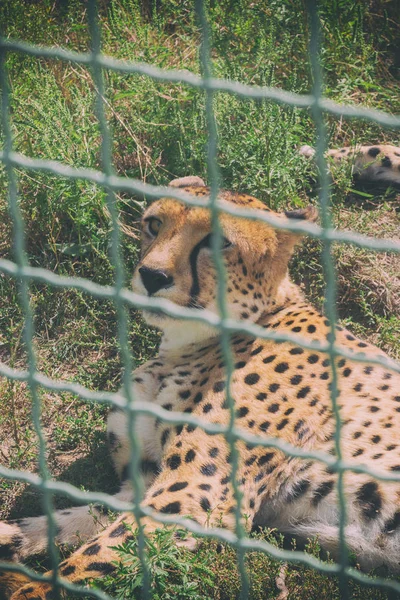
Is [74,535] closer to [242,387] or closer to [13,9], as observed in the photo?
[242,387]

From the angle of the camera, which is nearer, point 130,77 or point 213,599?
point 213,599

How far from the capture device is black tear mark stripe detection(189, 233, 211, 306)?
3635 millimetres

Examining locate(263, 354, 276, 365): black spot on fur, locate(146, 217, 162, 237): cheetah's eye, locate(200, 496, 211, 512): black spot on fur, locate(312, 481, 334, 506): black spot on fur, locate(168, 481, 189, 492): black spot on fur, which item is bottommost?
locate(312, 481, 334, 506): black spot on fur

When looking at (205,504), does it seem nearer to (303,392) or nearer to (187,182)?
(303,392)

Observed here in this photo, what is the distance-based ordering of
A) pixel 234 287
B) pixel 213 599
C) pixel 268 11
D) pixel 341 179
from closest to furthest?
1. pixel 213 599
2. pixel 234 287
3. pixel 341 179
4. pixel 268 11

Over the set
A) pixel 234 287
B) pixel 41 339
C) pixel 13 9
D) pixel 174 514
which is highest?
pixel 13 9

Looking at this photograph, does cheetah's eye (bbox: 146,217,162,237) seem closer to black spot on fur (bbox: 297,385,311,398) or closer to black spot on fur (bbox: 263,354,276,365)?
black spot on fur (bbox: 263,354,276,365)

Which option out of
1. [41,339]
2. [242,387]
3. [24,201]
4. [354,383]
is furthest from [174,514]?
[24,201]

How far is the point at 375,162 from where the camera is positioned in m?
5.29


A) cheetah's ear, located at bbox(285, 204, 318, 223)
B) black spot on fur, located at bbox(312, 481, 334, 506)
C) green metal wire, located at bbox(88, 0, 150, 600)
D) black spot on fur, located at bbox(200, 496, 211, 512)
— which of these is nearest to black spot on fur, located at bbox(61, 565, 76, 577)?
black spot on fur, located at bbox(200, 496, 211, 512)

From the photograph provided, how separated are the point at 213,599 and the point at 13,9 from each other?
154 inches

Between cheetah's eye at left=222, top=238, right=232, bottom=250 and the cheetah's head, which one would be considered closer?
the cheetah's head

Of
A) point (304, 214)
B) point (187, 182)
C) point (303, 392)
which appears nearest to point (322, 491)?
point (303, 392)

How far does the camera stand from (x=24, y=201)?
479cm
